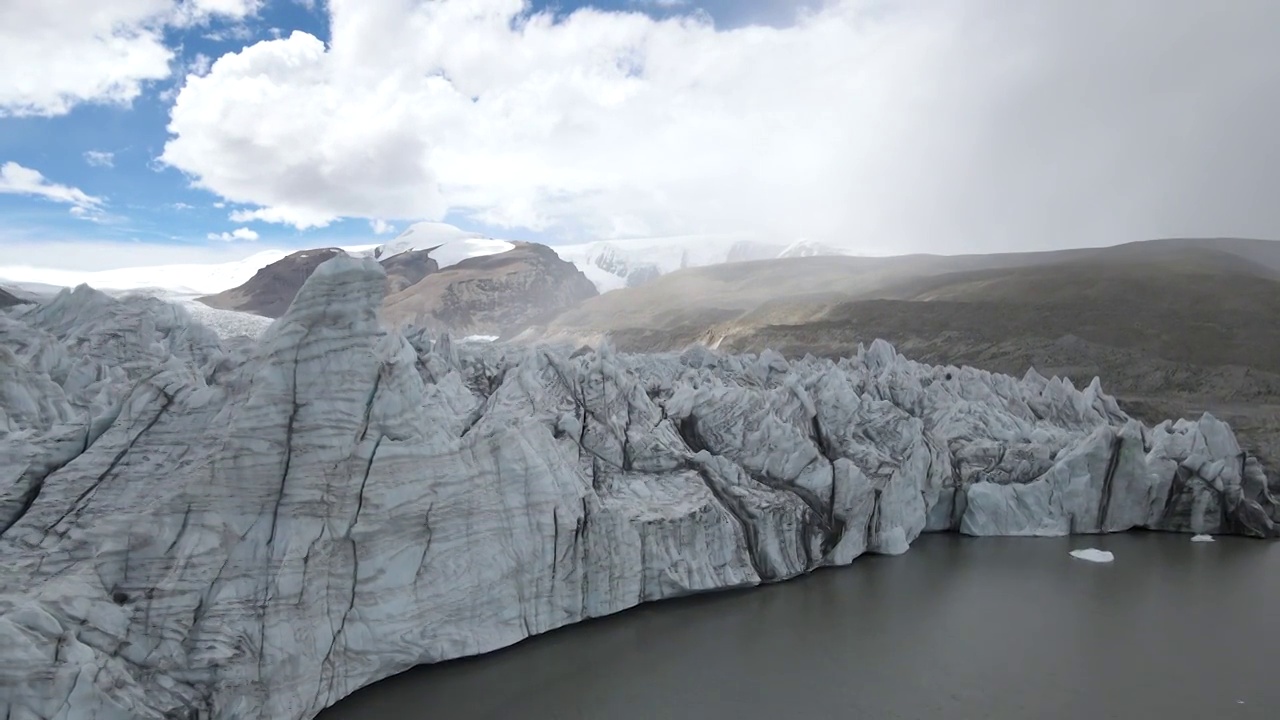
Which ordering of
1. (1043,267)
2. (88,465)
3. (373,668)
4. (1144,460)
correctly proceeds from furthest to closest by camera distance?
(1043,267)
(1144,460)
(373,668)
(88,465)

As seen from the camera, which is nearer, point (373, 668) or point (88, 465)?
point (88, 465)

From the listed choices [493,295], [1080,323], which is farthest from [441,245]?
[1080,323]

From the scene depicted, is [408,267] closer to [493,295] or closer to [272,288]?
[493,295]

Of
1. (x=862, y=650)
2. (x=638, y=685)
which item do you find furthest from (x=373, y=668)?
(x=862, y=650)

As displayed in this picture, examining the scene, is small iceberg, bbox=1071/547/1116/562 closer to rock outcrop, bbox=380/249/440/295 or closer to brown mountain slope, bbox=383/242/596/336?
brown mountain slope, bbox=383/242/596/336

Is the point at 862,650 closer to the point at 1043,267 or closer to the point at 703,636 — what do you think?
the point at 703,636
